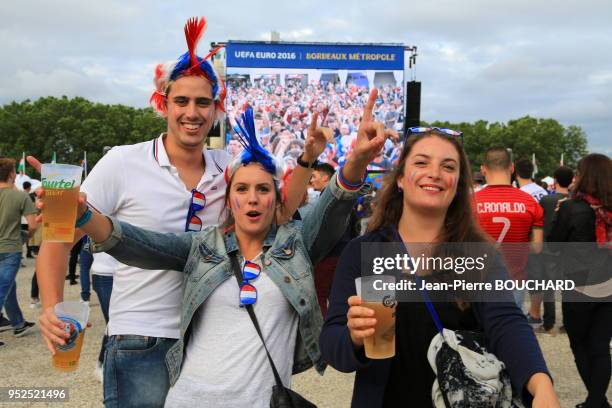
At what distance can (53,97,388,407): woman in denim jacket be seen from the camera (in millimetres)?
2117

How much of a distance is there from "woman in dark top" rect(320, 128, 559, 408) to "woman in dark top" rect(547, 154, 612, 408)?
2984 mm

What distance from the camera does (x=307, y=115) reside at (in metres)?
15.5

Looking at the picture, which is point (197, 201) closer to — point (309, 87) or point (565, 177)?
point (565, 177)

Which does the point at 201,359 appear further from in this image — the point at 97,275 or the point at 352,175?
the point at 97,275

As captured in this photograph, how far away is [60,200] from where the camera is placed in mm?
1996

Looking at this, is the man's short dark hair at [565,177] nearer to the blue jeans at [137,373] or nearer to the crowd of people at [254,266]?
the crowd of people at [254,266]

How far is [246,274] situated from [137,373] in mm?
646

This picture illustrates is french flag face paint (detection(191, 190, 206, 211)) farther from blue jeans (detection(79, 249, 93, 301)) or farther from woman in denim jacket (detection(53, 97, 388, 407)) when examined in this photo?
blue jeans (detection(79, 249, 93, 301))

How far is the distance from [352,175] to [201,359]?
92 cm

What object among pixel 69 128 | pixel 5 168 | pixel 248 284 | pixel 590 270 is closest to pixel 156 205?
pixel 248 284

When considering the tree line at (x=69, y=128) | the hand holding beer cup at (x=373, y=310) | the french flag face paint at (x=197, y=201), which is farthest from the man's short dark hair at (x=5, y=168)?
the tree line at (x=69, y=128)

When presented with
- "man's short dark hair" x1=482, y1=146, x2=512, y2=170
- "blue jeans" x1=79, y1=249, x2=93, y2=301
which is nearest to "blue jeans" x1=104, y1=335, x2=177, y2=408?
"man's short dark hair" x1=482, y1=146, x2=512, y2=170

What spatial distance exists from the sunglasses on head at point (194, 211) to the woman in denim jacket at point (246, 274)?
90mm

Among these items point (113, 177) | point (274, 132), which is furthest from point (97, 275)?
point (274, 132)
